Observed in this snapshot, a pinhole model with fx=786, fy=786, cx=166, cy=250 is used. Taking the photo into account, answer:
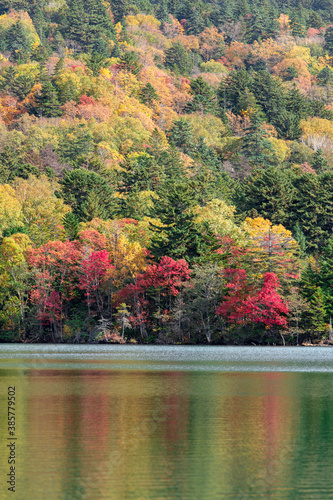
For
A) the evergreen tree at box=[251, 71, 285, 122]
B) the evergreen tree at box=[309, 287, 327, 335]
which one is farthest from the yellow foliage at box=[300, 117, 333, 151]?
the evergreen tree at box=[309, 287, 327, 335]

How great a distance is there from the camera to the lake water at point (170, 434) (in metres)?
17.3

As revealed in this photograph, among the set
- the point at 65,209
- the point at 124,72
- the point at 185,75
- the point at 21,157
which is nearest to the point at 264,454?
the point at 65,209

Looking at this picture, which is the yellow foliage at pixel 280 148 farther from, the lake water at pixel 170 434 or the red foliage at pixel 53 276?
the lake water at pixel 170 434

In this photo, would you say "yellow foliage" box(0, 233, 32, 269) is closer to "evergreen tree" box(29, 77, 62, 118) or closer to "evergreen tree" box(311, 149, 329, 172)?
"evergreen tree" box(311, 149, 329, 172)

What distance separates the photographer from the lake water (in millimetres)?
17328

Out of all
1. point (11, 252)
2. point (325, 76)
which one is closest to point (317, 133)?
point (325, 76)

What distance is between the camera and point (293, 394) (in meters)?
33.3

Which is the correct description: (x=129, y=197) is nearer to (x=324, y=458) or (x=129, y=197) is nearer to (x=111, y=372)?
(x=111, y=372)

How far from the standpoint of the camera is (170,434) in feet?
76.9

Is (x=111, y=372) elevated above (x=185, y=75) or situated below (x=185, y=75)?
below

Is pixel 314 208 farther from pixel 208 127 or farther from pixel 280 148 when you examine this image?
pixel 208 127

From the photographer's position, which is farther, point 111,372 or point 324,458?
point 111,372

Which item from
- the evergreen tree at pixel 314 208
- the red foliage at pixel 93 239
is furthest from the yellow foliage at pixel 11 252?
the evergreen tree at pixel 314 208

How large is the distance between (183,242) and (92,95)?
297 ft
